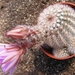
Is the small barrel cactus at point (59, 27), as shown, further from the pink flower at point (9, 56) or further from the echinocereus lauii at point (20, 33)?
the pink flower at point (9, 56)

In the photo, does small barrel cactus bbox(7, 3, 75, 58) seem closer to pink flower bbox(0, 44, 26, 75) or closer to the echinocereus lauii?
the echinocereus lauii

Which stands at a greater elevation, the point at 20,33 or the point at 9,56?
the point at 20,33

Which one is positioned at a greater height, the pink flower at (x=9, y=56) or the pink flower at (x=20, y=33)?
the pink flower at (x=20, y=33)

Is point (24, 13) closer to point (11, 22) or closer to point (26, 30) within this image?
point (11, 22)

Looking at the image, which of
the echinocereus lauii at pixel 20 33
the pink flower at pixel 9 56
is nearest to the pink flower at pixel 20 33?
the echinocereus lauii at pixel 20 33

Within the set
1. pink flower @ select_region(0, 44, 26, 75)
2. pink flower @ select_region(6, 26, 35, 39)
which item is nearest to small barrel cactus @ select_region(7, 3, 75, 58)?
pink flower @ select_region(6, 26, 35, 39)

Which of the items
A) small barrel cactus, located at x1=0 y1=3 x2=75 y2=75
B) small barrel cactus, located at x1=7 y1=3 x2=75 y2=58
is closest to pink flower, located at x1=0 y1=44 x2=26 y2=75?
small barrel cactus, located at x1=0 y1=3 x2=75 y2=75

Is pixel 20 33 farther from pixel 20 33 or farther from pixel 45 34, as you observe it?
pixel 45 34

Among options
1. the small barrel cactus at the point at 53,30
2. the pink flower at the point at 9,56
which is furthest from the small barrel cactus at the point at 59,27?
the pink flower at the point at 9,56

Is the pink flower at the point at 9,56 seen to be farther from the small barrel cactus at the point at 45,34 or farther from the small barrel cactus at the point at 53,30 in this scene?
the small barrel cactus at the point at 53,30

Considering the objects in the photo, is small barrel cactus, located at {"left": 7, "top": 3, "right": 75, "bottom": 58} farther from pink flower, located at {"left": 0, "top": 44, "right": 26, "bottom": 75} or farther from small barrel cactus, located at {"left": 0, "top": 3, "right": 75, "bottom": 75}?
pink flower, located at {"left": 0, "top": 44, "right": 26, "bottom": 75}

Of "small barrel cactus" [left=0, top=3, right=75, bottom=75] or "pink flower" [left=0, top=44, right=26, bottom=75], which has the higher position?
"small barrel cactus" [left=0, top=3, right=75, bottom=75]

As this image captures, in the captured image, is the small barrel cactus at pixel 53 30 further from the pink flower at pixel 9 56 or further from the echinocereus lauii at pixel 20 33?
the pink flower at pixel 9 56

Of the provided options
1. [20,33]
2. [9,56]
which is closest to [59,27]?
[20,33]
